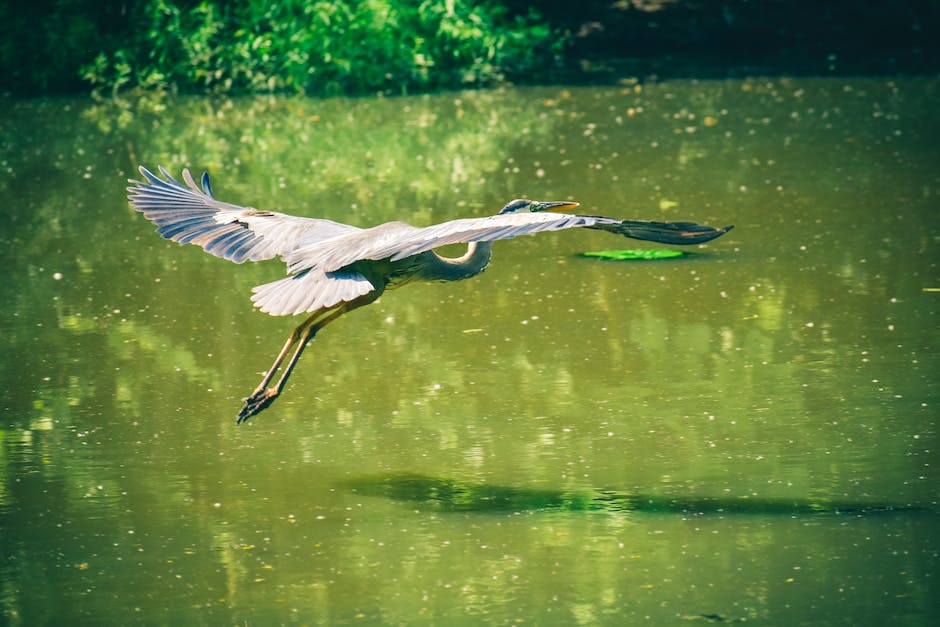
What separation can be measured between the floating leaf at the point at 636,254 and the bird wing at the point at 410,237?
3.61 metres

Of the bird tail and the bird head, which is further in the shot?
the bird head

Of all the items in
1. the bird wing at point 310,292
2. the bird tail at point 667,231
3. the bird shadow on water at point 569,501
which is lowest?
the bird shadow on water at point 569,501

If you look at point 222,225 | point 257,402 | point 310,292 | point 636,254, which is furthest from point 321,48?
point 310,292

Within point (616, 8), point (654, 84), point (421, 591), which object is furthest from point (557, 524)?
point (616, 8)

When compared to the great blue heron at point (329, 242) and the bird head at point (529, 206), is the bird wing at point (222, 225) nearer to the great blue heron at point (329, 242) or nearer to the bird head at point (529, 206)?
the great blue heron at point (329, 242)

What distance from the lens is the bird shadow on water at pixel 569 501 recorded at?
5.25m

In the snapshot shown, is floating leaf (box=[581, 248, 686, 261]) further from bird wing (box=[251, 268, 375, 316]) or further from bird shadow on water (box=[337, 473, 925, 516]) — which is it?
Answer: bird wing (box=[251, 268, 375, 316])

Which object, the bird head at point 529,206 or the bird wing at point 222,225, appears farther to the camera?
the bird head at point 529,206

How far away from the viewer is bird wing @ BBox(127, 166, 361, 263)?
19.2 feet

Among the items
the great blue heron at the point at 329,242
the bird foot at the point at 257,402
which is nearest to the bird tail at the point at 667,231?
the great blue heron at the point at 329,242

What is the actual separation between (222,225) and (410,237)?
41.4 inches

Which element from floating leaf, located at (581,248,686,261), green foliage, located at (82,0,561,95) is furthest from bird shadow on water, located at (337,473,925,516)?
green foliage, located at (82,0,561,95)

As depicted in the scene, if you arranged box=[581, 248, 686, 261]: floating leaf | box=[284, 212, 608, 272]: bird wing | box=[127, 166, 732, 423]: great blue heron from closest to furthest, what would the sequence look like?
1. box=[284, 212, 608, 272]: bird wing
2. box=[127, 166, 732, 423]: great blue heron
3. box=[581, 248, 686, 261]: floating leaf

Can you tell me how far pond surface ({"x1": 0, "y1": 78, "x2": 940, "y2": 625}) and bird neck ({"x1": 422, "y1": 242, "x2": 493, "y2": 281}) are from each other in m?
0.77
